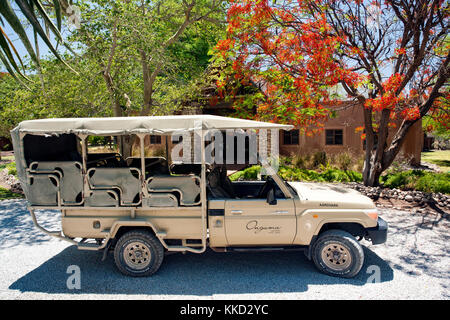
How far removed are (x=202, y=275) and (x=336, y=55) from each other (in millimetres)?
7636

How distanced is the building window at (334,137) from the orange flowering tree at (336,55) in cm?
802

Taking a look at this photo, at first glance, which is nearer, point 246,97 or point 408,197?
point 408,197

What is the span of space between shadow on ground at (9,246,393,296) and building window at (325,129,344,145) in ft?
43.8

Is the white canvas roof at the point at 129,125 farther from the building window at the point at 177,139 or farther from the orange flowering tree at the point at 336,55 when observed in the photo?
the building window at the point at 177,139

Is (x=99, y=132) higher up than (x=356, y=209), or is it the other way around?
(x=99, y=132)

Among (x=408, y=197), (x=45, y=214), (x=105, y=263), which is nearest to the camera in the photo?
(x=105, y=263)

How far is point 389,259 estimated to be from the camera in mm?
5324

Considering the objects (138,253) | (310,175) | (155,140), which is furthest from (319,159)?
(138,253)

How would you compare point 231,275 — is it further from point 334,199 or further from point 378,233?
point 378,233

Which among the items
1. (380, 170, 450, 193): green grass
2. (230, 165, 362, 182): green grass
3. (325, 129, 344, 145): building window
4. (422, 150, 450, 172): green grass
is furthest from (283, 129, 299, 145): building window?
(380, 170, 450, 193): green grass

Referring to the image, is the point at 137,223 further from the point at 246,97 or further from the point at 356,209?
the point at 246,97

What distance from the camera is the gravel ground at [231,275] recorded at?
4.24 meters
